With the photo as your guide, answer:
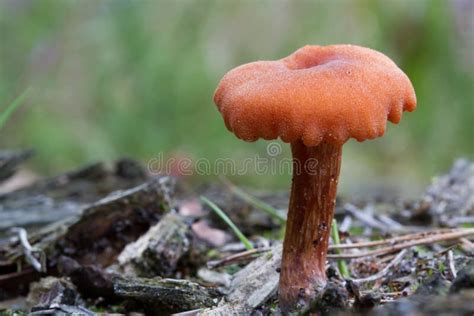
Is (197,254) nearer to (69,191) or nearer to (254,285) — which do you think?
(254,285)

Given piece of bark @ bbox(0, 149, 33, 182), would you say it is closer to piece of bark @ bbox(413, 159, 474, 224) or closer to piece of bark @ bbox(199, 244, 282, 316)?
piece of bark @ bbox(199, 244, 282, 316)

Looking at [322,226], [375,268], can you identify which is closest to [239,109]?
[322,226]

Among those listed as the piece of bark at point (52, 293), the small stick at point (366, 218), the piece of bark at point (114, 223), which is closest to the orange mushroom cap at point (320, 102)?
the piece of bark at point (114, 223)

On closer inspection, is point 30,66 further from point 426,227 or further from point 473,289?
point 473,289

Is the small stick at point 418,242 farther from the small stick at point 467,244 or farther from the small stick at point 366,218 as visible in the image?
the small stick at point 366,218

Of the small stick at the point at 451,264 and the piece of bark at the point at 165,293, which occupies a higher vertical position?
the small stick at the point at 451,264

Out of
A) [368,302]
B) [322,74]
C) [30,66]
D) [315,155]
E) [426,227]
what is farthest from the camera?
[30,66]
